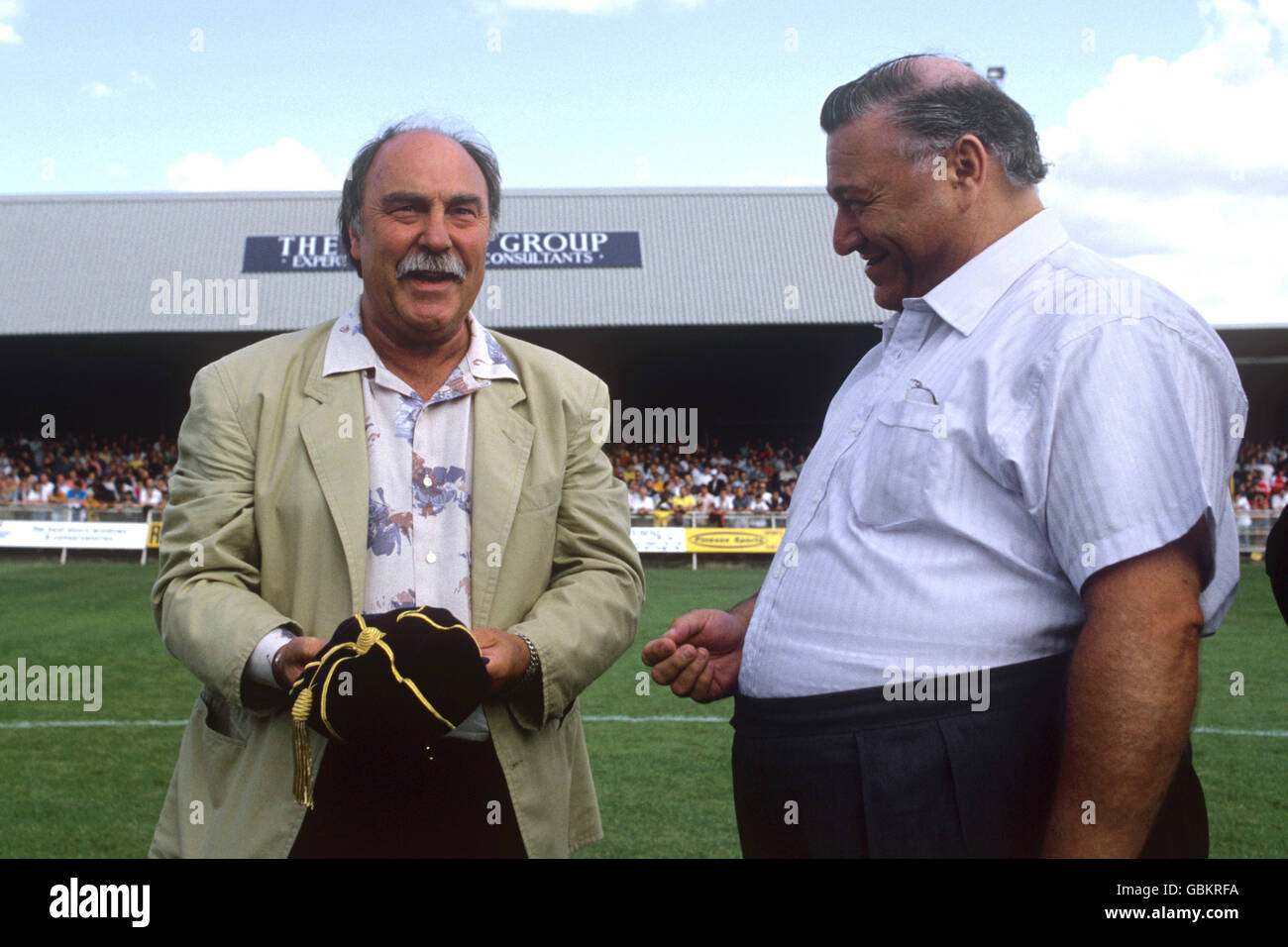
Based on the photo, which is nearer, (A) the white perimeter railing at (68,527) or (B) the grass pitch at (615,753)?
(B) the grass pitch at (615,753)

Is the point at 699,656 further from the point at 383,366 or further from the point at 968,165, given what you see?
the point at 968,165

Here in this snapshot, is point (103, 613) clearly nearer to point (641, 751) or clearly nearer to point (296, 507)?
point (641, 751)

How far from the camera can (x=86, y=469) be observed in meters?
27.6

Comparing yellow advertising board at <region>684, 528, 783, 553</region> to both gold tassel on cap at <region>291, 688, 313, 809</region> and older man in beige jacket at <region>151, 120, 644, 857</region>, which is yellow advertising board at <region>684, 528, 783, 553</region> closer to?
older man in beige jacket at <region>151, 120, 644, 857</region>

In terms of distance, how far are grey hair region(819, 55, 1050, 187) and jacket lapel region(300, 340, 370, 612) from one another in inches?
47.2

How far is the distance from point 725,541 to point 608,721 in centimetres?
1314

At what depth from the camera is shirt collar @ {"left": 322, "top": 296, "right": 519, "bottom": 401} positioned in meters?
2.47

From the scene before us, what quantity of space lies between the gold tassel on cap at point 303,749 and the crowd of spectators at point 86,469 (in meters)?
22.6

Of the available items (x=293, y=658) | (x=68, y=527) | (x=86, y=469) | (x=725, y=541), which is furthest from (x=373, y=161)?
(x=86, y=469)
